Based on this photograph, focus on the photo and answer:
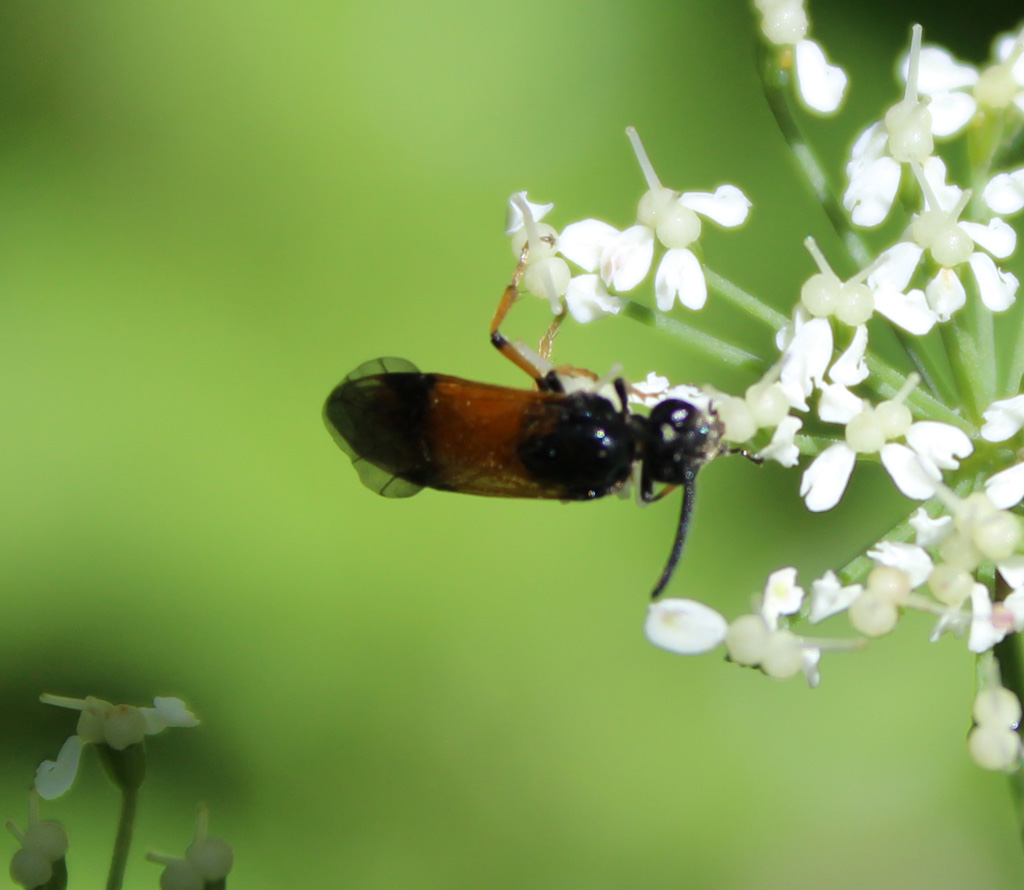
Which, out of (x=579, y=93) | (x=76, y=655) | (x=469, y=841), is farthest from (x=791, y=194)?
(x=76, y=655)

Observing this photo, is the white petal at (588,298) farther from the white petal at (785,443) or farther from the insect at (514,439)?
the white petal at (785,443)

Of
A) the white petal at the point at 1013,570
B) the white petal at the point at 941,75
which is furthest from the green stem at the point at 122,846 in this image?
the white petal at the point at 941,75

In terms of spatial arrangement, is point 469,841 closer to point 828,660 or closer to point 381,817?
point 381,817

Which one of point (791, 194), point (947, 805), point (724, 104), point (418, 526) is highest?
point (724, 104)

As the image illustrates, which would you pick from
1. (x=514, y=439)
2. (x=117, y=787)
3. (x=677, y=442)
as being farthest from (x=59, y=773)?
(x=677, y=442)

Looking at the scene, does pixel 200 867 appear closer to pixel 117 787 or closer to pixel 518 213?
pixel 117 787

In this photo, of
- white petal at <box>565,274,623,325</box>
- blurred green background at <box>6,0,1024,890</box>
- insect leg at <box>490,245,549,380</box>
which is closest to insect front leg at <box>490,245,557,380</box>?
insect leg at <box>490,245,549,380</box>
